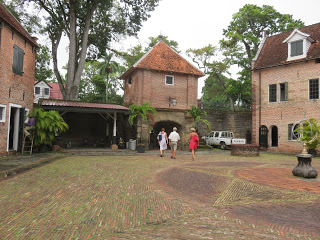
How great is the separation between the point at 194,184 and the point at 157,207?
216 centimetres

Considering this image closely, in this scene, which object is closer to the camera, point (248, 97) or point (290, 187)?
point (290, 187)

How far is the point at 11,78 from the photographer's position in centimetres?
1136

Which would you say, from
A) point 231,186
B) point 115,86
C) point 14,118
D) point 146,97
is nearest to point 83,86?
point 115,86

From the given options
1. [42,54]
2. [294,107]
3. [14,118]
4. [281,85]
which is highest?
[42,54]

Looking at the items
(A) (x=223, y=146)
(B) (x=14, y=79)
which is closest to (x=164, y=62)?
(A) (x=223, y=146)

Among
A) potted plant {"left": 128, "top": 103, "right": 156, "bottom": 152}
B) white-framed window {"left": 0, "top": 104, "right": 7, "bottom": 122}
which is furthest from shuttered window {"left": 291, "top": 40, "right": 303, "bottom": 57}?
white-framed window {"left": 0, "top": 104, "right": 7, "bottom": 122}

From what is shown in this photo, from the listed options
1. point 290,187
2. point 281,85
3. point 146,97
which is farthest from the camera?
point 281,85

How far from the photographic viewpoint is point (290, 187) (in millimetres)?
5984

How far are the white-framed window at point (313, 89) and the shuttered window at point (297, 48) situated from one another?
241 centimetres

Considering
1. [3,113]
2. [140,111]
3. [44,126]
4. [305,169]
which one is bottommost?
[305,169]

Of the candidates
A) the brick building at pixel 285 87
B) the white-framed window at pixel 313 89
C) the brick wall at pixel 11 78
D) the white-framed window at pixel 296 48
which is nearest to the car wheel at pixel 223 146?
the brick building at pixel 285 87

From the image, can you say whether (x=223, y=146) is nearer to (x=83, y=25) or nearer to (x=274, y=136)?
(x=274, y=136)

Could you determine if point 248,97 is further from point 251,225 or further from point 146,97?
point 251,225

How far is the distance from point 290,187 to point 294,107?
13.7 meters
